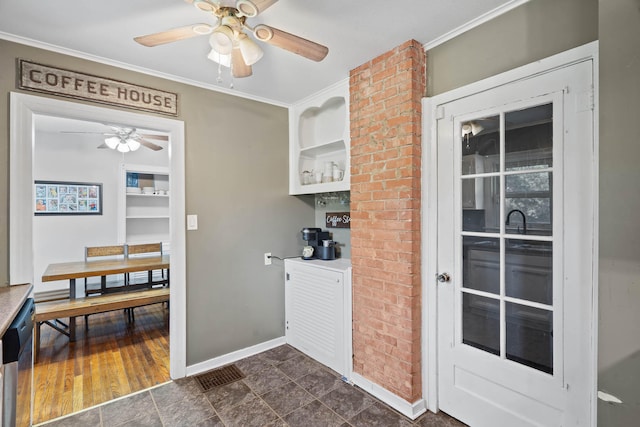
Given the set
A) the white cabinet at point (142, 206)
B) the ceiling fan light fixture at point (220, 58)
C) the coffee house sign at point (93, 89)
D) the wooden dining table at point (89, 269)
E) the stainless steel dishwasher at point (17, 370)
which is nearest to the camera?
the stainless steel dishwasher at point (17, 370)

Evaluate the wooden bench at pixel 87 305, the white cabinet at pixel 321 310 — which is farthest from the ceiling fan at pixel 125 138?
the white cabinet at pixel 321 310

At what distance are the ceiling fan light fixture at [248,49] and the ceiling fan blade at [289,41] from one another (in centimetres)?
10

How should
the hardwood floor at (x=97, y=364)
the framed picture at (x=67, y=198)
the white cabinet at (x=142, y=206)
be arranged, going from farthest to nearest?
the white cabinet at (x=142, y=206), the framed picture at (x=67, y=198), the hardwood floor at (x=97, y=364)

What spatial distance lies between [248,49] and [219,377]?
236 cm

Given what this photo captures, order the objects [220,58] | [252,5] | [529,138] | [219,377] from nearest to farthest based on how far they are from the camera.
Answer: [252,5] → [529,138] → [220,58] → [219,377]

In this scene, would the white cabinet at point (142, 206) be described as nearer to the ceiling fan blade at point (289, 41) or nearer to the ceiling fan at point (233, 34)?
the ceiling fan at point (233, 34)

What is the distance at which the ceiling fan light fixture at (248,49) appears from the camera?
1.50 metres

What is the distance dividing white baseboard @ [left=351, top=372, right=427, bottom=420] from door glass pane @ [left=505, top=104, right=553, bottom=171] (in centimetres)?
156

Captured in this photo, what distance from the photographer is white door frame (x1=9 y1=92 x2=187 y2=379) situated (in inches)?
71.6

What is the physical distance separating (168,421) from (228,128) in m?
2.21

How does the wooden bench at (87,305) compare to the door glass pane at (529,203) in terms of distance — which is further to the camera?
the wooden bench at (87,305)

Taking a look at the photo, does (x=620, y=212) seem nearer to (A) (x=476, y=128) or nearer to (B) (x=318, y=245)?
(A) (x=476, y=128)

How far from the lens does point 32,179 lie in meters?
1.92

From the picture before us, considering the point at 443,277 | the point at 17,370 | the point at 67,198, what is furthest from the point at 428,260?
the point at 67,198
